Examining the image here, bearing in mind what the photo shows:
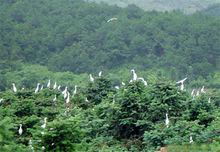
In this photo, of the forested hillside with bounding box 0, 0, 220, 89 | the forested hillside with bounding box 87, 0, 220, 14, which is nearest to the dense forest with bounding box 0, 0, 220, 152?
the forested hillside with bounding box 0, 0, 220, 89

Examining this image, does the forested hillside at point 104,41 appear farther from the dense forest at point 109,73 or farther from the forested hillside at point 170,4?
the forested hillside at point 170,4

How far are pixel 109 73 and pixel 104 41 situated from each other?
12.0m

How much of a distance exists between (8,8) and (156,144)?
75.6m

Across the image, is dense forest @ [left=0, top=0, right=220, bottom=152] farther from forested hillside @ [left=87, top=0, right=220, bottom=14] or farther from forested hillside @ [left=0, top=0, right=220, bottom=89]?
forested hillside @ [left=87, top=0, right=220, bottom=14]

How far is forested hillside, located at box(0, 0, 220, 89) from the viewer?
69188mm

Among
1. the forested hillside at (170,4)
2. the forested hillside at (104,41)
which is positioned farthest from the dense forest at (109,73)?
the forested hillside at (170,4)

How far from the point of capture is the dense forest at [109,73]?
13.4m

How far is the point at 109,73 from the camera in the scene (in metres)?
66.2

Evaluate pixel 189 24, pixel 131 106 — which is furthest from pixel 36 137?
pixel 189 24

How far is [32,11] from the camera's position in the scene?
86.0 meters

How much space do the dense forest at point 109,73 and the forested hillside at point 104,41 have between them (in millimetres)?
132

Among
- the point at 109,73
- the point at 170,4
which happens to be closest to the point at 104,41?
the point at 109,73

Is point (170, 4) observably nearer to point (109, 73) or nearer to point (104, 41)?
point (104, 41)

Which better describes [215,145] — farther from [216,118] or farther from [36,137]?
[36,137]
